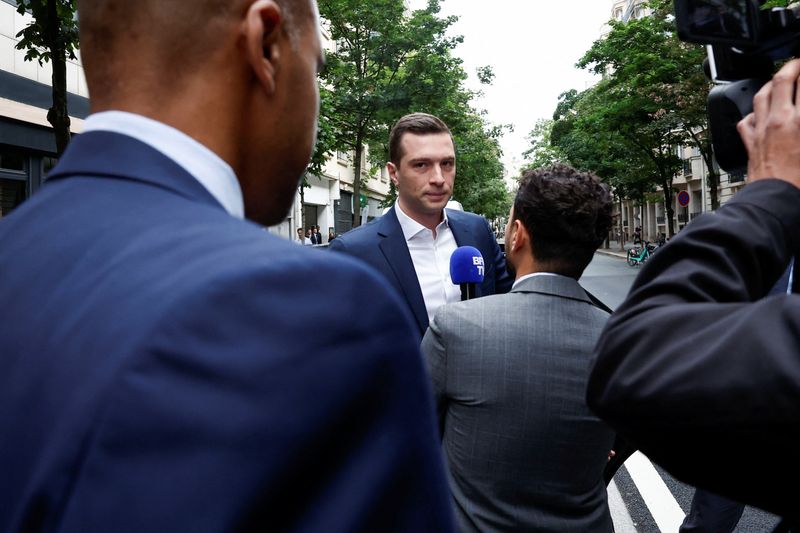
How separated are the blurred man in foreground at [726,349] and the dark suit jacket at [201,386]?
342 mm

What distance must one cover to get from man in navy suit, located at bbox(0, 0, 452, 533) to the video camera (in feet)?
2.66

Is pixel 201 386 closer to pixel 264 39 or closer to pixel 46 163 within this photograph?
pixel 264 39

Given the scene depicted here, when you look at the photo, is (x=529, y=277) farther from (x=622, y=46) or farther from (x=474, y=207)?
(x=474, y=207)

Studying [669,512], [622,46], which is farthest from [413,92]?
[669,512]

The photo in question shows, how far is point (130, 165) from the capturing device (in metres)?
0.88

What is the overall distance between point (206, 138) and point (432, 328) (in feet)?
4.90

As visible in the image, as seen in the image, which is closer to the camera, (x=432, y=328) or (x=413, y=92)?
(x=432, y=328)

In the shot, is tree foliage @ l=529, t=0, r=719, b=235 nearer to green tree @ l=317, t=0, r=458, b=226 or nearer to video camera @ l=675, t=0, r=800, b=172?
green tree @ l=317, t=0, r=458, b=226

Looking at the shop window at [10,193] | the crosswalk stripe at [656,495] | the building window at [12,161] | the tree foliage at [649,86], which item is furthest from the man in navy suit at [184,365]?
the tree foliage at [649,86]

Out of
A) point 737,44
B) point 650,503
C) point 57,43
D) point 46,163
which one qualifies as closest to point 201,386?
point 737,44

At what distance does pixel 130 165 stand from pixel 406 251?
2.78 meters

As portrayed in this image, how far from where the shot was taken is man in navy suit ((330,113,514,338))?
3578 mm

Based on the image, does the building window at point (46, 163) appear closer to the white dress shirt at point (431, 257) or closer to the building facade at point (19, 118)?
the building facade at point (19, 118)

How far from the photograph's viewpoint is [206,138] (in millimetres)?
935
